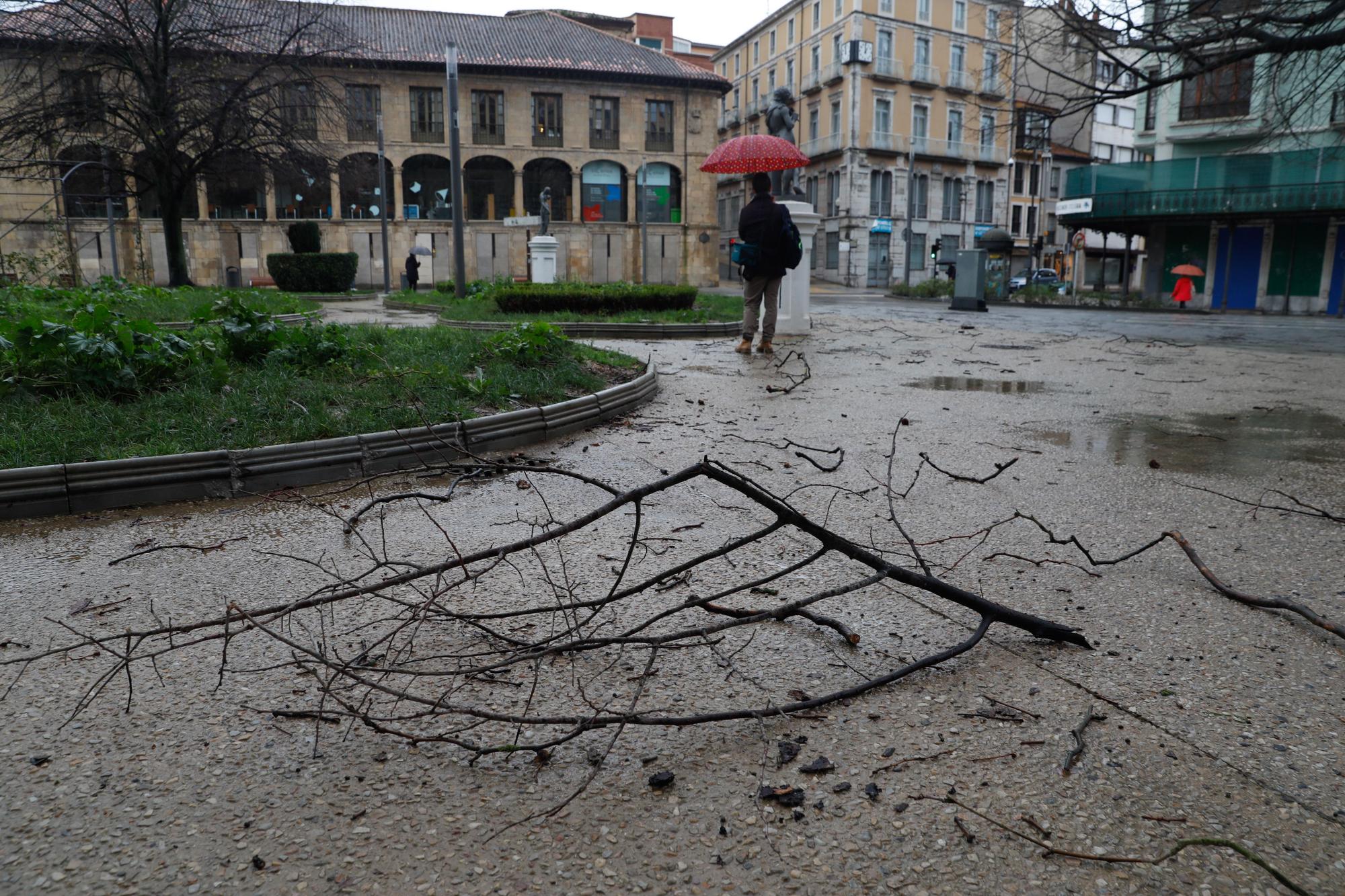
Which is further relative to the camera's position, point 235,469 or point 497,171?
point 497,171

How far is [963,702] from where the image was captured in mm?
2398

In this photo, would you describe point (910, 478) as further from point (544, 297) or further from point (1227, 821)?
point (544, 297)

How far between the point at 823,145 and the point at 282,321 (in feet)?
174

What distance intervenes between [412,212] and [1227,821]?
46552 mm

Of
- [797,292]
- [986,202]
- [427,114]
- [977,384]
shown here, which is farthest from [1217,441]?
[986,202]

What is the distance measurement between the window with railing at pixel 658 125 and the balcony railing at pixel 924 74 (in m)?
17.2

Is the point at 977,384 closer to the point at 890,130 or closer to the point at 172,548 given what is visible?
the point at 172,548

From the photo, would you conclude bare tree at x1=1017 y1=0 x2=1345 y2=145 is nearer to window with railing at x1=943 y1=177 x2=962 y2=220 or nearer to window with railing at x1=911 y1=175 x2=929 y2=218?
window with railing at x1=911 y1=175 x2=929 y2=218

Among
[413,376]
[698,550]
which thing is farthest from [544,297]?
[698,550]

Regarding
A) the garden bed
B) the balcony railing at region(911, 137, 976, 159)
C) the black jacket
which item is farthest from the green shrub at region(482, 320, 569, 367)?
the balcony railing at region(911, 137, 976, 159)

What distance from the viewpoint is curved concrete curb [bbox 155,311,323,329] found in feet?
24.2

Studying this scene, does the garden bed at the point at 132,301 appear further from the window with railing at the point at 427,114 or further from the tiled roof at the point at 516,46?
the window with railing at the point at 427,114

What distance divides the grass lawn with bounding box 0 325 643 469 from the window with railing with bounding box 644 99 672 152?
4125 cm

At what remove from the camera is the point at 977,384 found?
8.87 meters
